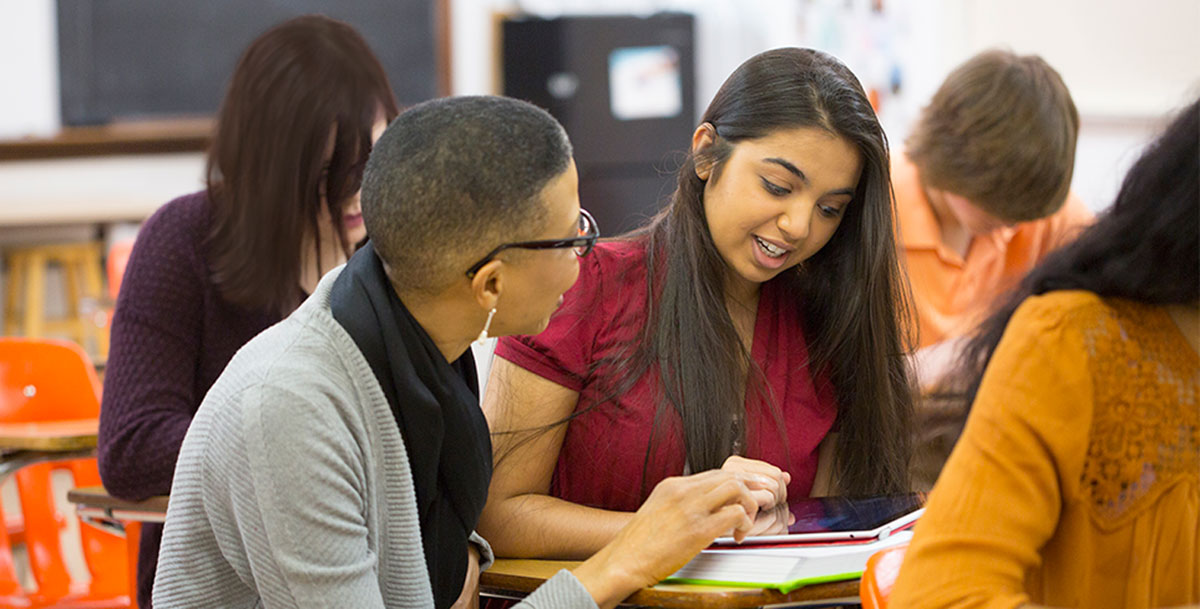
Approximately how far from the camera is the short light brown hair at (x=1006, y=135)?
7.86 feet

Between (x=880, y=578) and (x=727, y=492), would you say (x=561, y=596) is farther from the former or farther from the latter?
(x=880, y=578)

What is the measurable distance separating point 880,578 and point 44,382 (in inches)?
72.4

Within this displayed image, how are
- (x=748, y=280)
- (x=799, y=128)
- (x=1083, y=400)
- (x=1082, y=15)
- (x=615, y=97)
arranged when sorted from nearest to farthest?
(x=1083, y=400) < (x=799, y=128) < (x=748, y=280) < (x=1082, y=15) < (x=615, y=97)

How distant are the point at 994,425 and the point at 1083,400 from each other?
75mm

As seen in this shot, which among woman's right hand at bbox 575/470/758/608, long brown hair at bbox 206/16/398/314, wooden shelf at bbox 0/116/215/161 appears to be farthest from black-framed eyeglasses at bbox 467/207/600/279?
wooden shelf at bbox 0/116/215/161

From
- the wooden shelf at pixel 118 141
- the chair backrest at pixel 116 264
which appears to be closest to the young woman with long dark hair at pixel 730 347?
the chair backrest at pixel 116 264

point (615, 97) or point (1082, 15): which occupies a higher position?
point (1082, 15)

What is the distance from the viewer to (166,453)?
172cm

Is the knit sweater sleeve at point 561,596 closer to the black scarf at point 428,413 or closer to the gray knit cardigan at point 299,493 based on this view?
the gray knit cardigan at point 299,493

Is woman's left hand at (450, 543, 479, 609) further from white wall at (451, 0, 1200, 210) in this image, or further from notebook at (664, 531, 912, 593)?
white wall at (451, 0, 1200, 210)

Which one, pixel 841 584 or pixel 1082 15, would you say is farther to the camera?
pixel 1082 15

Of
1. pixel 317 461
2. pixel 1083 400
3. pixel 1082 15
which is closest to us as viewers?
pixel 1083 400

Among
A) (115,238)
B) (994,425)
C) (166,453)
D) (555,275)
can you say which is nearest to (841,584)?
(994,425)

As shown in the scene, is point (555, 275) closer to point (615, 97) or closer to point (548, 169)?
point (548, 169)
